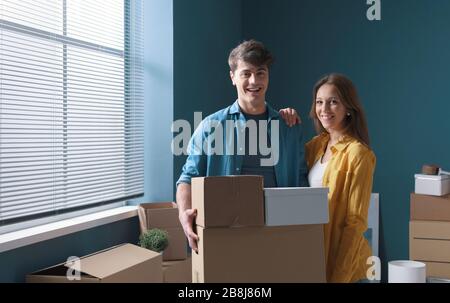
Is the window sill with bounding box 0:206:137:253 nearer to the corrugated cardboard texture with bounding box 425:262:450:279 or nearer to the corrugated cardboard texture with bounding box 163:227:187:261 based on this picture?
the corrugated cardboard texture with bounding box 163:227:187:261

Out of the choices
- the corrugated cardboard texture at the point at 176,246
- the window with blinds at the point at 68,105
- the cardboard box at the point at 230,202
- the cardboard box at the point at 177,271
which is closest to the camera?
the cardboard box at the point at 230,202

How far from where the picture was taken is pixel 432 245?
377 centimetres

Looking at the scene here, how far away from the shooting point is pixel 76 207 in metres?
3.09

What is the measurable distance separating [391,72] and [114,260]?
8.67 feet

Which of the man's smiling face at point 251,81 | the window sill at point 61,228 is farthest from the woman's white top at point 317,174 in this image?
the window sill at point 61,228

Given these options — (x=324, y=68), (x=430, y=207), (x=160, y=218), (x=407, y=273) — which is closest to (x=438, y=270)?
(x=430, y=207)

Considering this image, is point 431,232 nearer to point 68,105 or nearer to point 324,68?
point 324,68

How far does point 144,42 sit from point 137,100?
39cm

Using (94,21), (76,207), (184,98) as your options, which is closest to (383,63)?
(184,98)

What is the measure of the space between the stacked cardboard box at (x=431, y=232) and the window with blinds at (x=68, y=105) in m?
1.93

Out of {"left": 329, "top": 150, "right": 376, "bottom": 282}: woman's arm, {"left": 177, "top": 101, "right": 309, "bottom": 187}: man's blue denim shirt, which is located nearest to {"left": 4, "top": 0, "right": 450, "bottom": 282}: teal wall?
{"left": 177, "top": 101, "right": 309, "bottom": 187}: man's blue denim shirt

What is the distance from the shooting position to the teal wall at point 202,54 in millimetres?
3658

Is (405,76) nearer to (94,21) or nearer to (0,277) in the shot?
(94,21)

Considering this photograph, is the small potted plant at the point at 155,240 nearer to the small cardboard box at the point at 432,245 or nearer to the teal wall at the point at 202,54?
the teal wall at the point at 202,54
